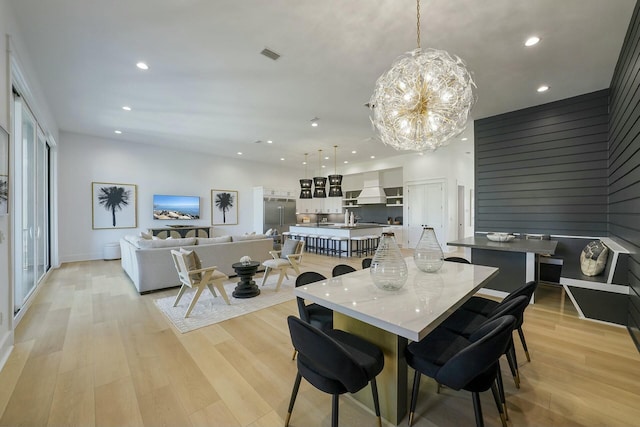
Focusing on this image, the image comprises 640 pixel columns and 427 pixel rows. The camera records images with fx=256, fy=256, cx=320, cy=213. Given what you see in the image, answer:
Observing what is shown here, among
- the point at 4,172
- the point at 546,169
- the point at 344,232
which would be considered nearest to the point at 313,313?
the point at 4,172

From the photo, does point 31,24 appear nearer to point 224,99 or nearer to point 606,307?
point 224,99

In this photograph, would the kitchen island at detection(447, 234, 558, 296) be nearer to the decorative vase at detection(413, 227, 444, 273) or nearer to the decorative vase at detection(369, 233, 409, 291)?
the decorative vase at detection(413, 227, 444, 273)

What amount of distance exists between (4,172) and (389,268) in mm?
3523

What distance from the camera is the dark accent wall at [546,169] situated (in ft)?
13.6

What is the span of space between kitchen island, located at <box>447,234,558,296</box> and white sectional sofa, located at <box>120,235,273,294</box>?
371 centimetres

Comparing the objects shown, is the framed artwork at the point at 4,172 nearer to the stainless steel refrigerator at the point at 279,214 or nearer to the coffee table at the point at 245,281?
the coffee table at the point at 245,281

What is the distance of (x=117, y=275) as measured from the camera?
17.3ft

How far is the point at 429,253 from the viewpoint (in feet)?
7.41

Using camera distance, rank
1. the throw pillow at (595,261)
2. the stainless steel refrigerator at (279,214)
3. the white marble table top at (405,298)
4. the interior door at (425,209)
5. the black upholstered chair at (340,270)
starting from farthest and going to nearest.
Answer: the stainless steel refrigerator at (279,214)
the interior door at (425,209)
the throw pillow at (595,261)
the black upholstered chair at (340,270)
the white marble table top at (405,298)

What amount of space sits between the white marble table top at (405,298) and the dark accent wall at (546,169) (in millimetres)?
3328

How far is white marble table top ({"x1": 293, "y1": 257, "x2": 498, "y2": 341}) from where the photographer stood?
132 centimetres

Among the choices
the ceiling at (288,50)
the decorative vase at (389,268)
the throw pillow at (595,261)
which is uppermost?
the ceiling at (288,50)

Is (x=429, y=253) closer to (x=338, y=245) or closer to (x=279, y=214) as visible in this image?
(x=338, y=245)

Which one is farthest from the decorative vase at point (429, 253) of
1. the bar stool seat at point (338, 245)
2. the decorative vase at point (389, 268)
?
the bar stool seat at point (338, 245)
